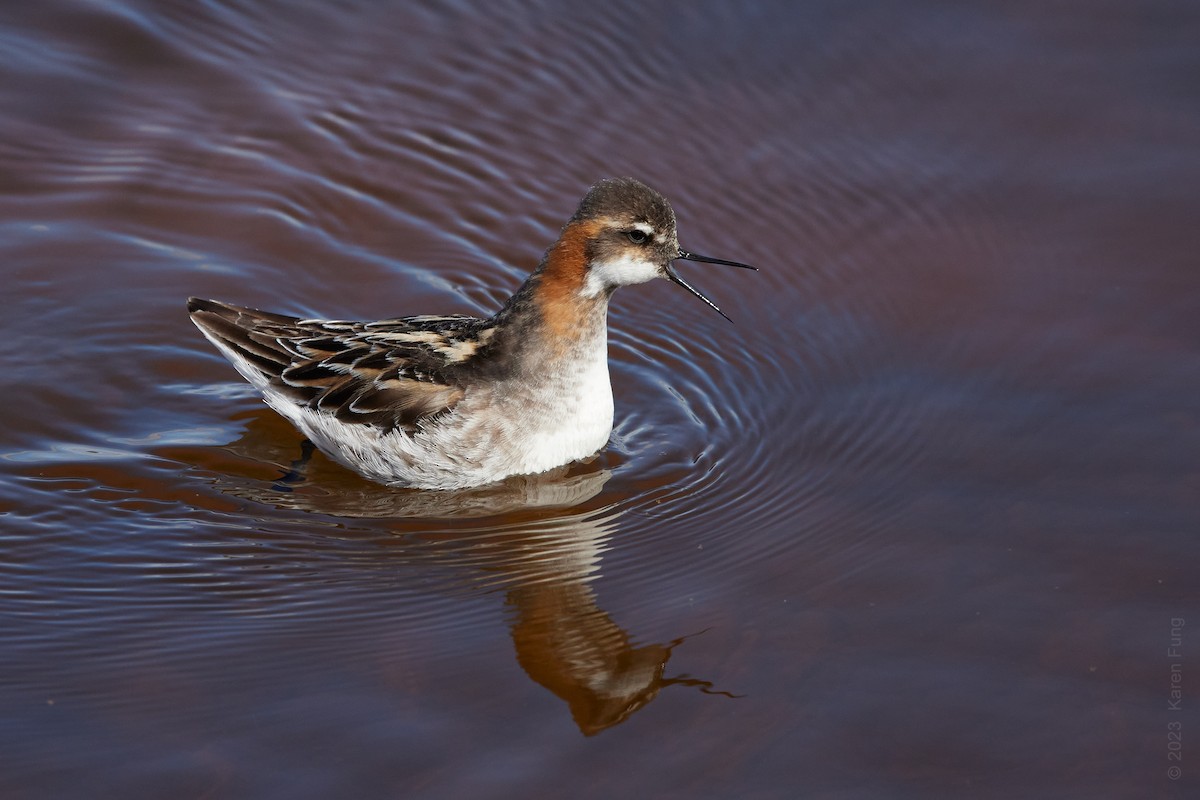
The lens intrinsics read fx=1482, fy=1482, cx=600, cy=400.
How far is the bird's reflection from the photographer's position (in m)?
5.80

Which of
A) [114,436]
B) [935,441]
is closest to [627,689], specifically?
[935,441]

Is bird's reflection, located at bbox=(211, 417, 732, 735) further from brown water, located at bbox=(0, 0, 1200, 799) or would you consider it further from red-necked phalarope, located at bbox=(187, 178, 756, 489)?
red-necked phalarope, located at bbox=(187, 178, 756, 489)

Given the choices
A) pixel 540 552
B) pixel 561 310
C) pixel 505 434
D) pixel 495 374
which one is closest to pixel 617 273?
pixel 561 310

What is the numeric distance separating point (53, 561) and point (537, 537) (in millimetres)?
2117

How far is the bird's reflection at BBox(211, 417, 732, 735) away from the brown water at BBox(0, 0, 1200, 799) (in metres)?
0.02

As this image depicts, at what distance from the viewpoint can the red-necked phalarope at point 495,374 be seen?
733 centimetres

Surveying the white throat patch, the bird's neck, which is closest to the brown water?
the bird's neck

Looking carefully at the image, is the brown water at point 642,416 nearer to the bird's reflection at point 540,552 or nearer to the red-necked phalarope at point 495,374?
the bird's reflection at point 540,552

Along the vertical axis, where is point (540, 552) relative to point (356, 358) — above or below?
below

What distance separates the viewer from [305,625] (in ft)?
19.7

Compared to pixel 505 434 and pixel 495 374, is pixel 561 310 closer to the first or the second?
pixel 495 374

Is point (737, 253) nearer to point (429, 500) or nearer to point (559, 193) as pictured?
point (559, 193)

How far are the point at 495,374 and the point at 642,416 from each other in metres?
0.91

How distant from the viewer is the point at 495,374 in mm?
7434
